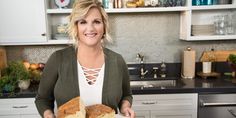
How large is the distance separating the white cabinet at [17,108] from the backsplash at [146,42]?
0.75 metres

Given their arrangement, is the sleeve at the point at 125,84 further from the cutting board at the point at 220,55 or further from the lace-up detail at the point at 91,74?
the cutting board at the point at 220,55

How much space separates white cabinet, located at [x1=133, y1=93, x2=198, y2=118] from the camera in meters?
2.27

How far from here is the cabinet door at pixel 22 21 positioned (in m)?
2.44

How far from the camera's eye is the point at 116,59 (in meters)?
1.46

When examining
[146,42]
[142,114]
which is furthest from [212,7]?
[142,114]

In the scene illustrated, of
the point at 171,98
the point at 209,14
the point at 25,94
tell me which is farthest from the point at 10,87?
the point at 209,14

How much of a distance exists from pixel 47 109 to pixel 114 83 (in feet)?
1.29

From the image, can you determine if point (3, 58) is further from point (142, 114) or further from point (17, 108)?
point (142, 114)

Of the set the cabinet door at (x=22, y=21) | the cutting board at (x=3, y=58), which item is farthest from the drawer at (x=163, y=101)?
the cutting board at (x=3, y=58)

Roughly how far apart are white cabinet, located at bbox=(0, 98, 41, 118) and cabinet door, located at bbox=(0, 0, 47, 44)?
2.06ft

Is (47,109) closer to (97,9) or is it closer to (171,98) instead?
(97,9)

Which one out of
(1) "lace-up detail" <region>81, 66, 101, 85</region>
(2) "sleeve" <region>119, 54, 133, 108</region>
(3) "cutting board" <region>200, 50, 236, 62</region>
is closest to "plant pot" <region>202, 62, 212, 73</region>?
(3) "cutting board" <region>200, 50, 236, 62</region>

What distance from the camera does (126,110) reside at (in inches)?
52.5

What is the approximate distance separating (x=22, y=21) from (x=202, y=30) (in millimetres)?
1919
